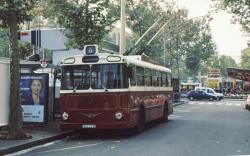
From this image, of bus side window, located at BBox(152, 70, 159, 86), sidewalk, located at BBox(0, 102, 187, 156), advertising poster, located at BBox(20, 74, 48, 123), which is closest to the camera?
sidewalk, located at BBox(0, 102, 187, 156)

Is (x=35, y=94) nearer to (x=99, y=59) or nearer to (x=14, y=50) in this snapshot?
(x=99, y=59)

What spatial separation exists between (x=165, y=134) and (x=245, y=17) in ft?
99.3

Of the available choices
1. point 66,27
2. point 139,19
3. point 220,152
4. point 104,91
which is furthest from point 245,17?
point 220,152

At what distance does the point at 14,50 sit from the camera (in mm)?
Result: 16109

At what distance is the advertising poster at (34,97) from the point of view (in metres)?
19.6

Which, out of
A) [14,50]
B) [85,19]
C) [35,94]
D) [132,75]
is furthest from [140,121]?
[85,19]

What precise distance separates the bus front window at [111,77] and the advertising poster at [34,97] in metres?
2.83

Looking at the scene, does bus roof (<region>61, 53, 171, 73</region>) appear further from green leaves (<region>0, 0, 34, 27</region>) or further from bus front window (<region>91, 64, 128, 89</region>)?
green leaves (<region>0, 0, 34, 27</region>)

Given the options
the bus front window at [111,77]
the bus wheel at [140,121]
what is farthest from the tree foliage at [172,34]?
the bus front window at [111,77]

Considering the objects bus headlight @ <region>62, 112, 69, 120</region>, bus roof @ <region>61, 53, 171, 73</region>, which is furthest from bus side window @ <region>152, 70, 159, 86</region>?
bus headlight @ <region>62, 112, 69, 120</region>

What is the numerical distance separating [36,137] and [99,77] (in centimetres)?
276

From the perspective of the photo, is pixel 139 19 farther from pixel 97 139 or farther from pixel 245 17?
pixel 97 139

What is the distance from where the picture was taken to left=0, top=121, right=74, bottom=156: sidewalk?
13941 mm

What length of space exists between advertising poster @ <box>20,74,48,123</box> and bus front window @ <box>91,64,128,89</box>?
111 inches
